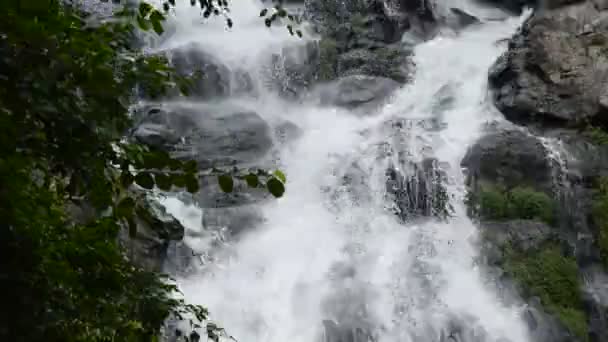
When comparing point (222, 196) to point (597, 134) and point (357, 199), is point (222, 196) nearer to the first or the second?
point (357, 199)

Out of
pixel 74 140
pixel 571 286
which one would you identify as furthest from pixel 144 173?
pixel 571 286

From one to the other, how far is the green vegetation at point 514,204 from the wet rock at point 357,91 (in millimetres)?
4801

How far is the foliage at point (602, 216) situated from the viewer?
388 inches

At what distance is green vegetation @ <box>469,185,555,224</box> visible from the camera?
10.4 meters

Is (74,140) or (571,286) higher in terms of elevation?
(74,140)

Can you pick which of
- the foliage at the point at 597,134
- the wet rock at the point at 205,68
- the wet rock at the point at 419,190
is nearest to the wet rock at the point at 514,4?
the foliage at the point at 597,134

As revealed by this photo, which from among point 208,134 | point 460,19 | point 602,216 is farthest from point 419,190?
point 460,19

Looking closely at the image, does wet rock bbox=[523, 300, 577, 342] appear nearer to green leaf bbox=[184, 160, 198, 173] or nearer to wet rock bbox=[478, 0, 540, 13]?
green leaf bbox=[184, 160, 198, 173]

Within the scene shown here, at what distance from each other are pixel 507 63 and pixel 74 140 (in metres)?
13.2

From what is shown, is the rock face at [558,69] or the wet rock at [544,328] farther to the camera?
the rock face at [558,69]

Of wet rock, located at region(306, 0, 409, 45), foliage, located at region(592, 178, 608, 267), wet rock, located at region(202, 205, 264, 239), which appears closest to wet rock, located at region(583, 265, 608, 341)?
foliage, located at region(592, 178, 608, 267)

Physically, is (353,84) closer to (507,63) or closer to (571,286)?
(507,63)

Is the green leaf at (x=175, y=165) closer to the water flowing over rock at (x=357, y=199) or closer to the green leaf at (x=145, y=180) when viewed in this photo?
the green leaf at (x=145, y=180)

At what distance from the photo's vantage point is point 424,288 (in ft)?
30.5
